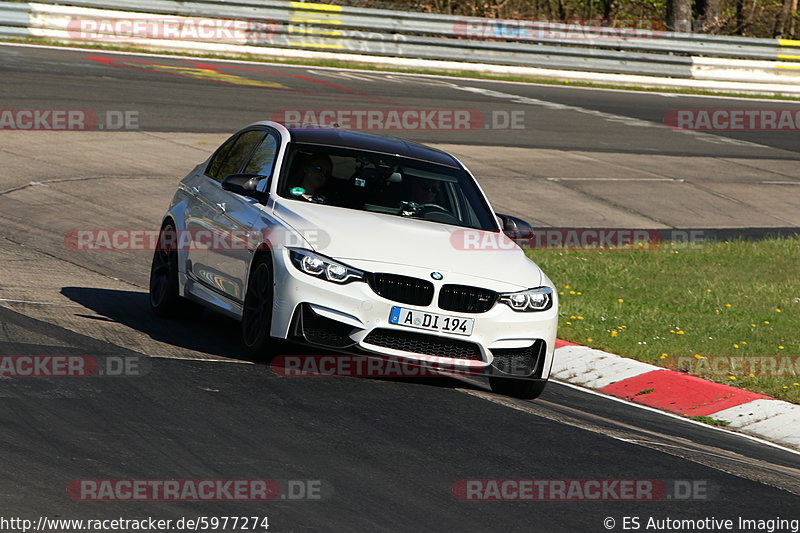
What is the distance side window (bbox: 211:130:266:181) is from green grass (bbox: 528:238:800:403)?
323 cm

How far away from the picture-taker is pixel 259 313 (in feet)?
27.6

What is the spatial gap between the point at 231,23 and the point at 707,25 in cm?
1652

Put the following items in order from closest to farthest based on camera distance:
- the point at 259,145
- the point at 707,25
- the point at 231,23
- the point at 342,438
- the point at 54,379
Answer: the point at 342,438 < the point at 54,379 < the point at 259,145 < the point at 231,23 < the point at 707,25

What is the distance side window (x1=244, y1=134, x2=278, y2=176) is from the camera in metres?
9.41

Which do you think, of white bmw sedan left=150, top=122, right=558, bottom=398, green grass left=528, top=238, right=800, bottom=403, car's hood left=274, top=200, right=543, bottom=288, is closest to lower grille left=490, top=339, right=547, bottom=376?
white bmw sedan left=150, top=122, right=558, bottom=398

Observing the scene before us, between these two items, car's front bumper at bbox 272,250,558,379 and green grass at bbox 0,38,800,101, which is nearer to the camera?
car's front bumper at bbox 272,250,558,379

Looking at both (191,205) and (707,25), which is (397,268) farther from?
(707,25)

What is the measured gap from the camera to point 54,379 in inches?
295

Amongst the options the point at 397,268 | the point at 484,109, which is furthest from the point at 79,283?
the point at 484,109

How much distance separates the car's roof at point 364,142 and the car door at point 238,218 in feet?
0.75

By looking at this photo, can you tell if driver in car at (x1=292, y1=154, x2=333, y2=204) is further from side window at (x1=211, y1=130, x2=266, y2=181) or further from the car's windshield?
side window at (x1=211, y1=130, x2=266, y2=181)

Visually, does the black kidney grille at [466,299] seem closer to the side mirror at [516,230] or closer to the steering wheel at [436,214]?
the steering wheel at [436,214]

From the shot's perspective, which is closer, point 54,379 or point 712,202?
point 54,379

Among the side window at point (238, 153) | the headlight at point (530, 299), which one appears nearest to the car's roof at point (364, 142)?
the side window at point (238, 153)
